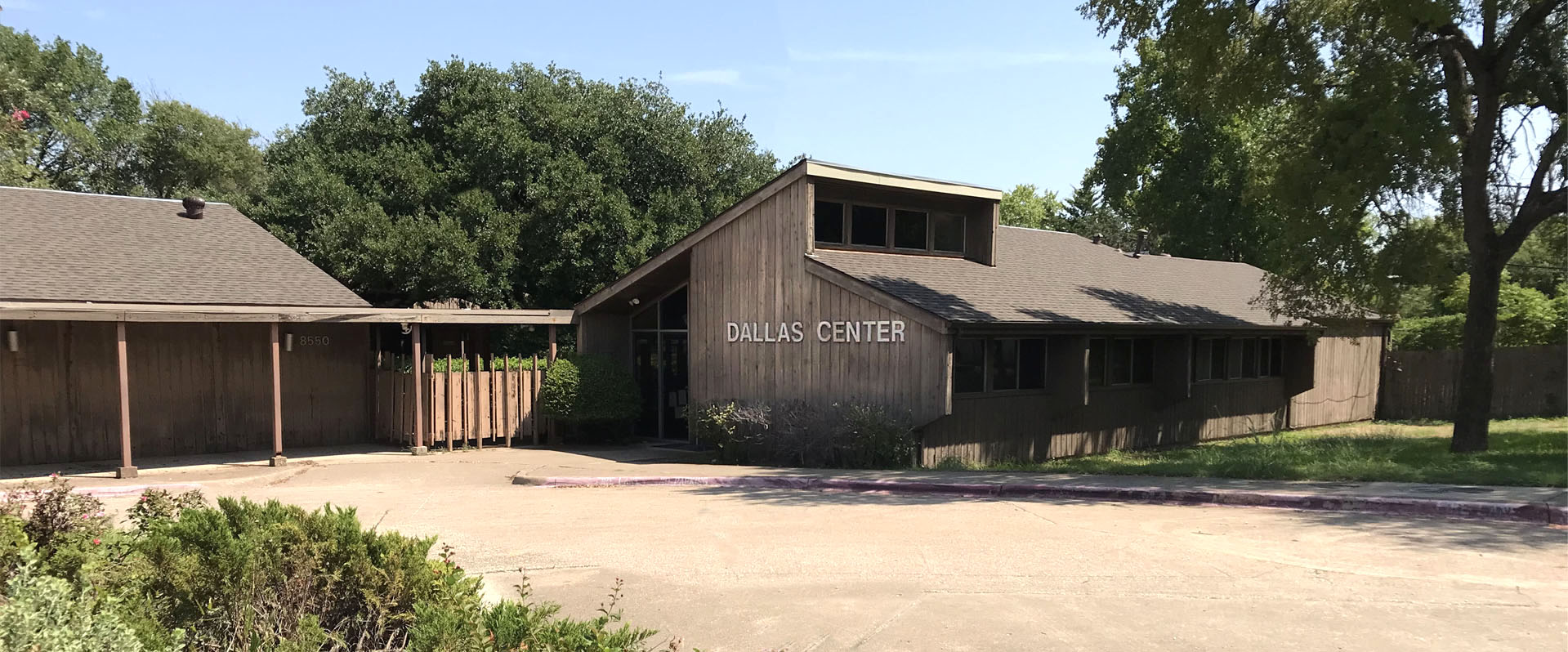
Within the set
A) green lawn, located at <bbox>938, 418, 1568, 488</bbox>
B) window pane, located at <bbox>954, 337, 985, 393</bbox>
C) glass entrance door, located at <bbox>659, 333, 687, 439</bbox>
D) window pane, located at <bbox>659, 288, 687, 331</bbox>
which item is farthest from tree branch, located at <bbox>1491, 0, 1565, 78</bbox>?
glass entrance door, located at <bbox>659, 333, 687, 439</bbox>

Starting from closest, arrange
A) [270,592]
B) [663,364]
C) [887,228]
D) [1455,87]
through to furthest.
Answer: [270,592], [1455,87], [887,228], [663,364]

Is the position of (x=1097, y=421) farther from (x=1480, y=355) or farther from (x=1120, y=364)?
(x=1480, y=355)

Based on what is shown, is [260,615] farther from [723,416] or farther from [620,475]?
[723,416]

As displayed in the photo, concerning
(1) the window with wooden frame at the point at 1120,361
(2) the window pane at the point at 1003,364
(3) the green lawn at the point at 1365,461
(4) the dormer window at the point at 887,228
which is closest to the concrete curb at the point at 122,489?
(4) the dormer window at the point at 887,228

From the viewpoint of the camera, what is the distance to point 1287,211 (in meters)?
16.0

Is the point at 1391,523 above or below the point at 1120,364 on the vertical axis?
below

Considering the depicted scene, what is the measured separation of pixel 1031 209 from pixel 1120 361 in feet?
154

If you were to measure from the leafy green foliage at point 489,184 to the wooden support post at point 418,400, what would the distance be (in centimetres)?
761

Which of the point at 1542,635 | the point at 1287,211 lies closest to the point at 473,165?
the point at 1287,211

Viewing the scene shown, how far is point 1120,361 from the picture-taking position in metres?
19.0

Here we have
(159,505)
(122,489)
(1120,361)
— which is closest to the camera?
(159,505)

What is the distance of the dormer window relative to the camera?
17203 millimetres

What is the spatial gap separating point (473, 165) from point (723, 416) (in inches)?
537

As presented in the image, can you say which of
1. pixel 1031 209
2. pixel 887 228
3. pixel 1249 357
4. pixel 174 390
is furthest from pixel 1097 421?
pixel 1031 209
